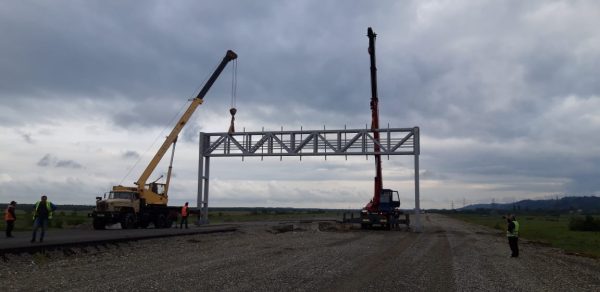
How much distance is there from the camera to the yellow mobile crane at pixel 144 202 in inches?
1324

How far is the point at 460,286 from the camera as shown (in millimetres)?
12992

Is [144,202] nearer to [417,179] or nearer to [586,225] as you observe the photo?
[417,179]

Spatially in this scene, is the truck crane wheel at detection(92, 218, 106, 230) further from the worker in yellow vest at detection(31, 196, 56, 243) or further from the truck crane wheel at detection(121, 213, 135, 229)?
the worker in yellow vest at detection(31, 196, 56, 243)

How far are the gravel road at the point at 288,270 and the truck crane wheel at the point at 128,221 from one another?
11344 mm

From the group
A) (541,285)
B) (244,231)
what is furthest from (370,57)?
(541,285)

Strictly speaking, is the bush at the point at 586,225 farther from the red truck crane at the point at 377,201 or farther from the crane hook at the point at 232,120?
the crane hook at the point at 232,120

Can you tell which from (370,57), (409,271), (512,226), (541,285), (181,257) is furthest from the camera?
(370,57)

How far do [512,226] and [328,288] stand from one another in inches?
427

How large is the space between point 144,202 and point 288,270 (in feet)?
74.3

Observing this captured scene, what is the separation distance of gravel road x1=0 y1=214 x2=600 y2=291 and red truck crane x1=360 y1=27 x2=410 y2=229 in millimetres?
15603

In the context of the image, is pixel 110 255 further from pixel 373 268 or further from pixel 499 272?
pixel 499 272

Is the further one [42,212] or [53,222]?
[53,222]

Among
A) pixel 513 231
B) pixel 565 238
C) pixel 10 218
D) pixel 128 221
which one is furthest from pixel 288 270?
pixel 565 238

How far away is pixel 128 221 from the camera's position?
34156 mm
